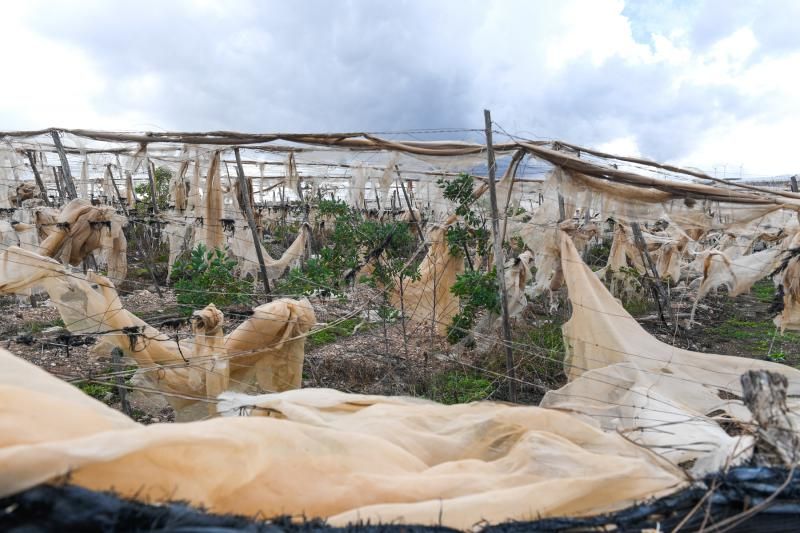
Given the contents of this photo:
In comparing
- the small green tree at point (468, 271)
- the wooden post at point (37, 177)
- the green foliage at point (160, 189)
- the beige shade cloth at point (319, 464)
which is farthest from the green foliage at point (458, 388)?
the green foliage at point (160, 189)

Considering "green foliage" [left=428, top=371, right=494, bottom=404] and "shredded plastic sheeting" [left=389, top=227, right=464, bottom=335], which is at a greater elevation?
"shredded plastic sheeting" [left=389, top=227, right=464, bottom=335]

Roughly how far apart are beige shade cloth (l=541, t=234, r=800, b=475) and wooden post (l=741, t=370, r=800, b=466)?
6cm

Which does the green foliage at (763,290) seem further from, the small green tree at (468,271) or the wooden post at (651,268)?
the small green tree at (468,271)

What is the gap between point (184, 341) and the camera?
4.04m

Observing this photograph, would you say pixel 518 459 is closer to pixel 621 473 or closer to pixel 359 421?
pixel 621 473

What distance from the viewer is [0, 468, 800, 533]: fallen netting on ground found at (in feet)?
3.08

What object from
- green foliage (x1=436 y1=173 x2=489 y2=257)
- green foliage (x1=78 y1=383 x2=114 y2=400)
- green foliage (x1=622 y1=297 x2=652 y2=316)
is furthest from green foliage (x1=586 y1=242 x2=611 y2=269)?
green foliage (x1=78 y1=383 x2=114 y2=400)

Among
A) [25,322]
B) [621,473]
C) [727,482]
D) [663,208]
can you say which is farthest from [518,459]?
[25,322]

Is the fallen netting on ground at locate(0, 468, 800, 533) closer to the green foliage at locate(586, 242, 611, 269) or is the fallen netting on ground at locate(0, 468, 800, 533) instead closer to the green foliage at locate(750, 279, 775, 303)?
the green foliage at locate(586, 242, 611, 269)

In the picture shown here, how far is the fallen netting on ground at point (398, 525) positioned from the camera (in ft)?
3.08

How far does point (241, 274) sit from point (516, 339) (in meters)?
5.85

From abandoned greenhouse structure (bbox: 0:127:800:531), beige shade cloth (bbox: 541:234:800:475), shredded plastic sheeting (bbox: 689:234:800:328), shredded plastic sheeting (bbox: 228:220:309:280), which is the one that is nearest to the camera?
abandoned greenhouse structure (bbox: 0:127:800:531)

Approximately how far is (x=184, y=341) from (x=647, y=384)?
3396mm

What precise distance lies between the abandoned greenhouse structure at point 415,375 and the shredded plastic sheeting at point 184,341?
0.06 feet
